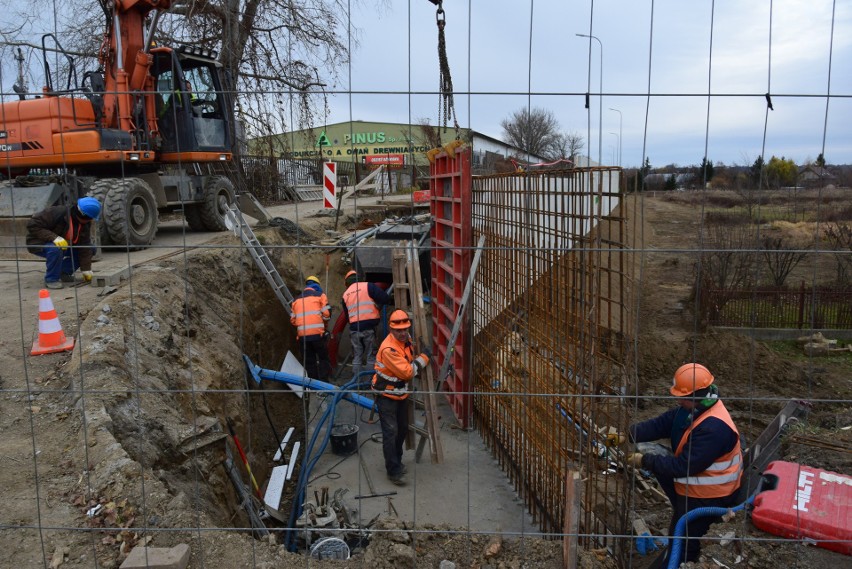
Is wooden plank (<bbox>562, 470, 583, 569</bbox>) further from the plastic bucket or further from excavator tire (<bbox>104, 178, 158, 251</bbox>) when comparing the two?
excavator tire (<bbox>104, 178, 158, 251</bbox>)

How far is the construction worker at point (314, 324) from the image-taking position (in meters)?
7.43

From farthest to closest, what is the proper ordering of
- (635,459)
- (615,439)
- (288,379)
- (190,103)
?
(190,103) → (288,379) → (615,439) → (635,459)

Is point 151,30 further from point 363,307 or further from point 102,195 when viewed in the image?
point 363,307

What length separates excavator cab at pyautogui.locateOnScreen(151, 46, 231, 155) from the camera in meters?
9.52

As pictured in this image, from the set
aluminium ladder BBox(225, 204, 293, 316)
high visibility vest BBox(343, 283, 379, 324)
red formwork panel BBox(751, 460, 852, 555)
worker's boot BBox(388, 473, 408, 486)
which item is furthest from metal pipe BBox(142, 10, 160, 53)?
red formwork panel BBox(751, 460, 852, 555)

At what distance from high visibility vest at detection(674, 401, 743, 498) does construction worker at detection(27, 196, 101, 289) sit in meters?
6.44

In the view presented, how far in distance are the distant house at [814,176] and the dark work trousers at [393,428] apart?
403 cm

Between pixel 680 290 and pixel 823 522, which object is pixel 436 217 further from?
pixel 680 290

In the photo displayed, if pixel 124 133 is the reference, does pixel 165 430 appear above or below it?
below

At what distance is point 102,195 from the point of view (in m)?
8.42

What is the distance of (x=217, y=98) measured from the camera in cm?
1038

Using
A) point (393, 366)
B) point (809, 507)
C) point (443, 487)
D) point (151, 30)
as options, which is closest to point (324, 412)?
point (393, 366)

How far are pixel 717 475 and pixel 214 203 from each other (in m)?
9.03

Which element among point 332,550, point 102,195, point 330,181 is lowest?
point 332,550
